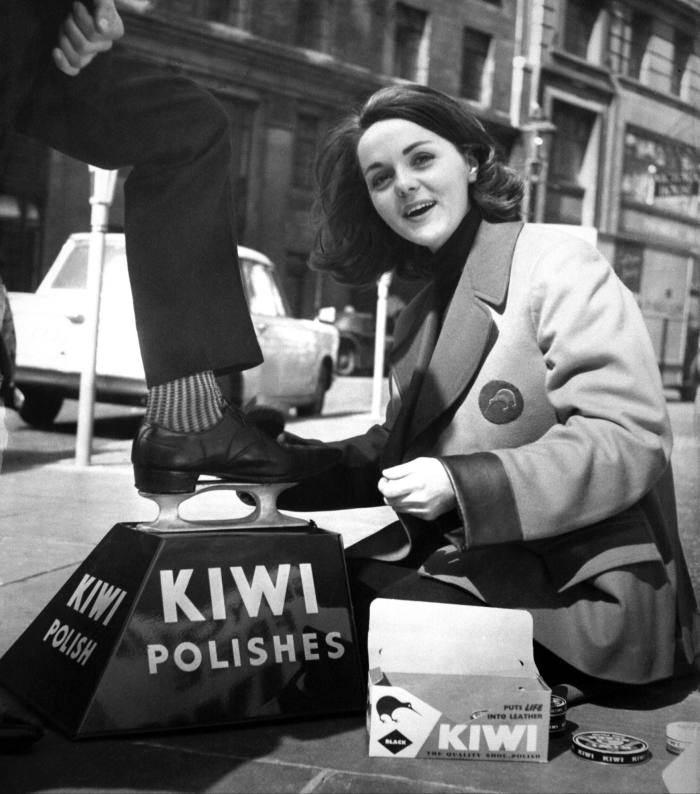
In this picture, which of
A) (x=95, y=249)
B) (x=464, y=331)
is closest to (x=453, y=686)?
(x=464, y=331)

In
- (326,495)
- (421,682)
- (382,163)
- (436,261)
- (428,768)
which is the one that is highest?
(382,163)

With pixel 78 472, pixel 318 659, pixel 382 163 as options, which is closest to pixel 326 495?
pixel 318 659

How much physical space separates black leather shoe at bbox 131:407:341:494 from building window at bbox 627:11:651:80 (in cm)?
112

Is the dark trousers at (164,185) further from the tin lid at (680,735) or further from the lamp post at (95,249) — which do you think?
the tin lid at (680,735)

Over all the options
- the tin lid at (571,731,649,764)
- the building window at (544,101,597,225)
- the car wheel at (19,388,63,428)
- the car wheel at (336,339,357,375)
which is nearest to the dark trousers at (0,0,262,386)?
the tin lid at (571,731,649,764)

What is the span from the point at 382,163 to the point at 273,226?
0.74 feet

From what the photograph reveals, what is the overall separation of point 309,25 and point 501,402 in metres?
0.73

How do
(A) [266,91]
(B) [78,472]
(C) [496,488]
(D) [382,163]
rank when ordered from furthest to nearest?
(B) [78,472]
(D) [382,163]
(A) [266,91]
(C) [496,488]

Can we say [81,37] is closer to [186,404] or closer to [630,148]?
[186,404]

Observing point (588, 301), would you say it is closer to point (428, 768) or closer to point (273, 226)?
point (273, 226)

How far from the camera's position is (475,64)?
2.26 metres

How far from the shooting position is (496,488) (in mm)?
1764

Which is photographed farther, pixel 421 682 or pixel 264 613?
pixel 264 613

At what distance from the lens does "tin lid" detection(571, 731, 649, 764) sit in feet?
5.58
